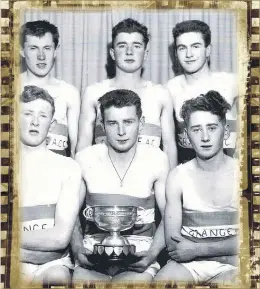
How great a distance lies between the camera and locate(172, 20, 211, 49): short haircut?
2695mm

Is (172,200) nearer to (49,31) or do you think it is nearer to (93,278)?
(93,278)

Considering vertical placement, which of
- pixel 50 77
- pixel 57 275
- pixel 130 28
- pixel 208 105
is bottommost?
pixel 57 275

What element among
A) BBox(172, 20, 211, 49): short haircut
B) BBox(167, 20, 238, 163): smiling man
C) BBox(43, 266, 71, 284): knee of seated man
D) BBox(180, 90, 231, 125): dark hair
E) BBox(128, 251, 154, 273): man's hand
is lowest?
BBox(43, 266, 71, 284): knee of seated man

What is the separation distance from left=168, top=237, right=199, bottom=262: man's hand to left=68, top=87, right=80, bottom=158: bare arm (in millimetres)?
588

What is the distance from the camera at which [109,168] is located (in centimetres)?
267

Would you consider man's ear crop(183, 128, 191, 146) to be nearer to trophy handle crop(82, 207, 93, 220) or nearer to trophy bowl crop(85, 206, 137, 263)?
trophy bowl crop(85, 206, 137, 263)

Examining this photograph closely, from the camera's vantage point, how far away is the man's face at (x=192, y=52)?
269cm

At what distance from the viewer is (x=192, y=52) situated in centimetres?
270

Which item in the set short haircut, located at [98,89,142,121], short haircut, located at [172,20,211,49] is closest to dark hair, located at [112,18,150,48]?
short haircut, located at [172,20,211,49]

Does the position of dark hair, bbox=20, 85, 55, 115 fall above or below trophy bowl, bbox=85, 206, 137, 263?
above

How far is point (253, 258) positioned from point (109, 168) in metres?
0.72

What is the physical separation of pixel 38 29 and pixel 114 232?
3.04ft

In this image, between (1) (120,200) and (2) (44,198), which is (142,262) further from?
(2) (44,198)

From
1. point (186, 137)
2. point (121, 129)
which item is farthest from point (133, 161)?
point (186, 137)
